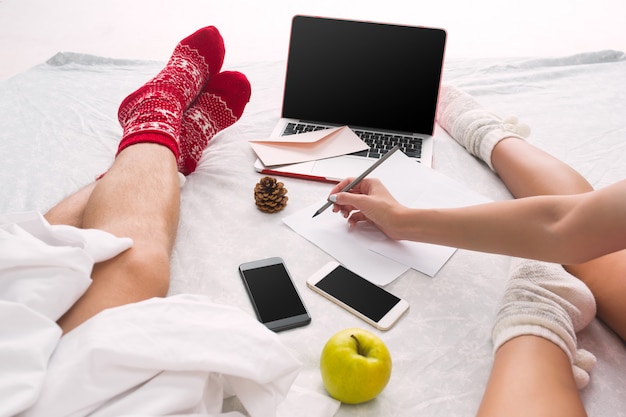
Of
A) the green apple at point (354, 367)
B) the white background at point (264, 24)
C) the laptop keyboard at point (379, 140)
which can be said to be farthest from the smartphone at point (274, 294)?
the white background at point (264, 24)

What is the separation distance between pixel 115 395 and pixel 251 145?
2.44 ft

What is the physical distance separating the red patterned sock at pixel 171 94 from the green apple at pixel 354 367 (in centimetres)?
53

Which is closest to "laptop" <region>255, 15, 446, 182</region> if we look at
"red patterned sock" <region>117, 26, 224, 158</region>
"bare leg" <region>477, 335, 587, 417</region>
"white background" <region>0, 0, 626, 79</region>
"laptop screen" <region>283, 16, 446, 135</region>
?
"laptop screen" <region>283, 16, 446, 135</region>

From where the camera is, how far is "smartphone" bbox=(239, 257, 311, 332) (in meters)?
0.86

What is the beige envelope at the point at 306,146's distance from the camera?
1.24 metres

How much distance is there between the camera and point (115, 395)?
61 cm

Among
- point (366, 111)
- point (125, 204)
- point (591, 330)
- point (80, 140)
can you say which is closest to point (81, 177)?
point (80, 140)

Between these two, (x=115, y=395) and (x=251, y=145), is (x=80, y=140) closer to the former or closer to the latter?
(x=251, y=145)

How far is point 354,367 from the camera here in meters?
0.72

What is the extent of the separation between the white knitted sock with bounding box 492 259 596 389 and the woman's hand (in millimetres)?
212

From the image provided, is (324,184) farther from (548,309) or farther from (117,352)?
(117,352)

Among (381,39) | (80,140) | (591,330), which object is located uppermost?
(381,39)

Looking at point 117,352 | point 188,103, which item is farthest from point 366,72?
point 117,352

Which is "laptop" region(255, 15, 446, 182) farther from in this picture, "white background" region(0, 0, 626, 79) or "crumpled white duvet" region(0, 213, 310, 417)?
"white background" region(0, 0, 626, 79)
